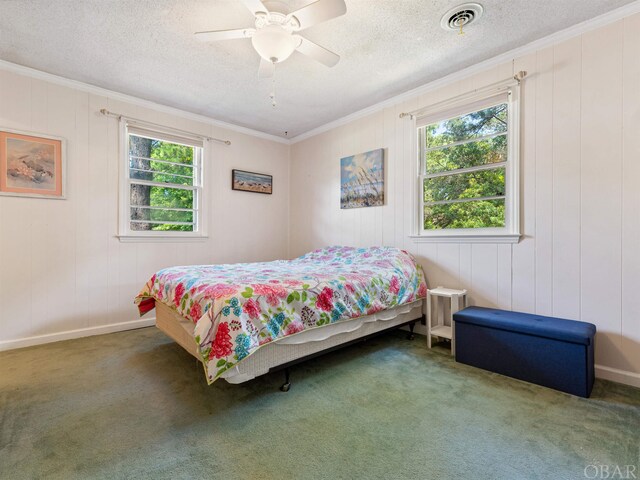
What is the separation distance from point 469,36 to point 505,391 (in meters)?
2.67

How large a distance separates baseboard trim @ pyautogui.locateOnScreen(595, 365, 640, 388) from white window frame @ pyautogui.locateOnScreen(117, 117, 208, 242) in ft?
13.6

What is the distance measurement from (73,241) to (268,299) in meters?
2.58

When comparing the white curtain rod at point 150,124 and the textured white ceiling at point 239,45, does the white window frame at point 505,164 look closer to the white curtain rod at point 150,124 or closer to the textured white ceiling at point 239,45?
the textured white ceiling at point 239,45

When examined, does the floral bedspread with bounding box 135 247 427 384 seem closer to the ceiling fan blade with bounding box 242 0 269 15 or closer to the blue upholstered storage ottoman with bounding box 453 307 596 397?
the blue upholstered storage ottoman with bounding box 453 307 596 397

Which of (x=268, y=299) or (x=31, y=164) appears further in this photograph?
(x=31, y=164)

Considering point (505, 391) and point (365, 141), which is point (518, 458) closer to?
point (505, 391)

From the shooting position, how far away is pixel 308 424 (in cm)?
169

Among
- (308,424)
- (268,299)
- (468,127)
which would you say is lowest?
(308,424)

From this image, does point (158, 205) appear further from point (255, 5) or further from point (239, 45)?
point (255, 5)

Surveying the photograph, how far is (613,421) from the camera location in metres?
1.70

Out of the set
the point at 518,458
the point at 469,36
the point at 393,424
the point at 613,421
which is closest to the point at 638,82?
the point at 469,36

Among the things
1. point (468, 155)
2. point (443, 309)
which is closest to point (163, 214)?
point (443, 309)

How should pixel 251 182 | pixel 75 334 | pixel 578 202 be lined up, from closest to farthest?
pixel 578 202 → pixel 75 334 → pixel 251 182

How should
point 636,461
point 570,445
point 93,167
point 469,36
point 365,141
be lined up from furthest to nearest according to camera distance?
point 365,141 < point 93,167 < point 469,36 < point 570,445 < point 636,461
